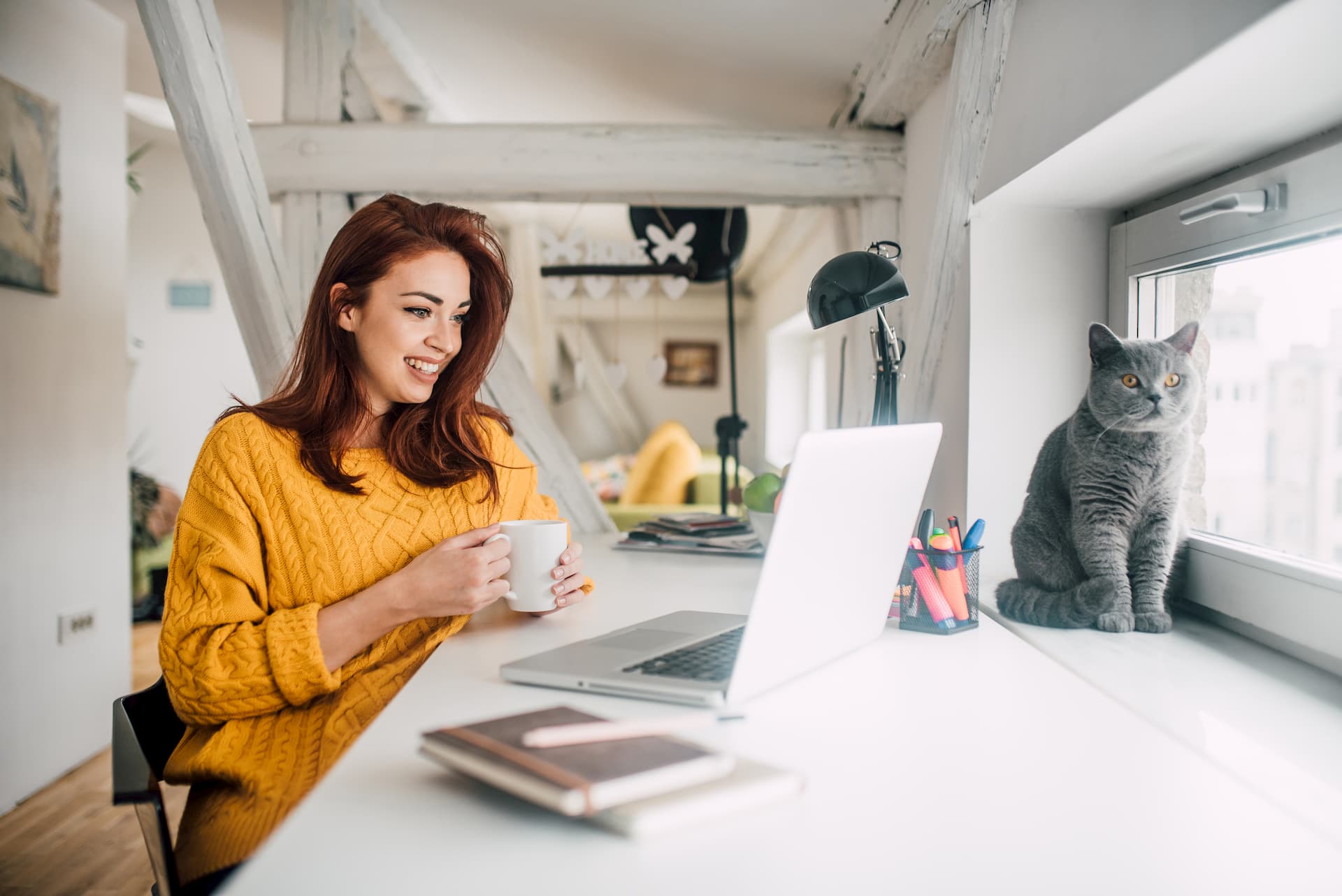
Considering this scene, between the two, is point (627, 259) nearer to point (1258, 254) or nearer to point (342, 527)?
point (342, 527)

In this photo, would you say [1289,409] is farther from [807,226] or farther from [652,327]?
[652,327]

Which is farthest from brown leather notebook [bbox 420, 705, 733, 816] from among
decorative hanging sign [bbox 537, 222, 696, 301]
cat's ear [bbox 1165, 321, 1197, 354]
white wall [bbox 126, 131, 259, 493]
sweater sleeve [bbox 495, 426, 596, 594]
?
white wall [bbox 126, 131, 259, 493]

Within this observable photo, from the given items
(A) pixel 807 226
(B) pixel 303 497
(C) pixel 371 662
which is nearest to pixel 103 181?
(B) pixel 303 497

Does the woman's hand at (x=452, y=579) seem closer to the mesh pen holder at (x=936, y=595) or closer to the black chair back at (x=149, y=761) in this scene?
the black chair back at (x=149, y=761)

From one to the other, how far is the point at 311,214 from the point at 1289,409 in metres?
2.00

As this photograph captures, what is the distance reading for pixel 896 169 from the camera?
210cm

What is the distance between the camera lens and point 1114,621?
1.16m

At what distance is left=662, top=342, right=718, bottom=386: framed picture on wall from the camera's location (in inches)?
313

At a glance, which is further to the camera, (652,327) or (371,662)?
(652,327)

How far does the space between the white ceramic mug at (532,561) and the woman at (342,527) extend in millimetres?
16

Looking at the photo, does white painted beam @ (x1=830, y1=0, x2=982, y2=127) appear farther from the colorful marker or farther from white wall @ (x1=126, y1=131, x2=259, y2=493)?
white wall @ (x1=126, y1=131, x2=259, y2=493)

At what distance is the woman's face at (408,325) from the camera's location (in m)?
1.24

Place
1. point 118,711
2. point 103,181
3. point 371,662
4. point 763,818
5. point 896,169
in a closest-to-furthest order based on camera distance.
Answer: point 763,818
point 118,711
point 371,662
point 896,169
point 103,181

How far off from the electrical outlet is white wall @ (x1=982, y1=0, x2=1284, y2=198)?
2.57 meters
